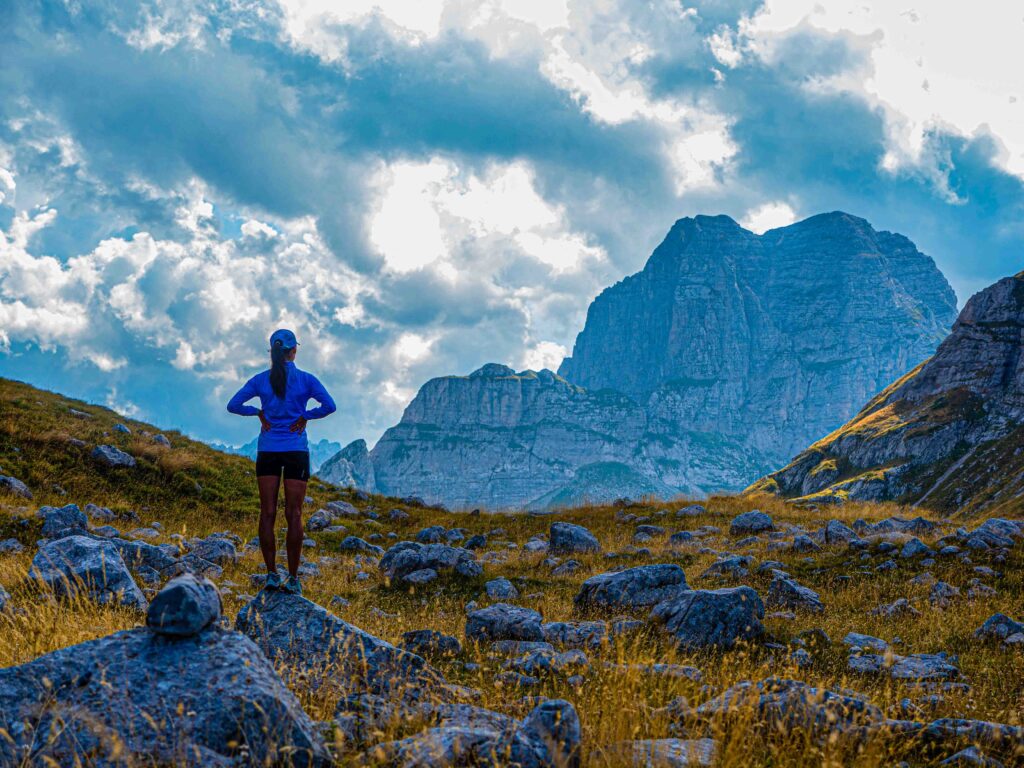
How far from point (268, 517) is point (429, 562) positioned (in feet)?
25.7

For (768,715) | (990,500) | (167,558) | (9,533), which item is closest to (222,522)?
(9,533)

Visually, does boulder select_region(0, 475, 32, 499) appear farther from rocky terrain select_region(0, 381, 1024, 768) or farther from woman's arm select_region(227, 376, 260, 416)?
woman's arm select_region(227, 376, 260, 416)

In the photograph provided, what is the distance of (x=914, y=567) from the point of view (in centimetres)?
1603

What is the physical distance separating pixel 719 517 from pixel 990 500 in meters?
95.7

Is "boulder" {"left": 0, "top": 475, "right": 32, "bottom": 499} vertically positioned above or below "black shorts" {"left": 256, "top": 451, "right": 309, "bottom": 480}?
below

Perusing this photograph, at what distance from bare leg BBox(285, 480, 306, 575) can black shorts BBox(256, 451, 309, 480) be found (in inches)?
5.3

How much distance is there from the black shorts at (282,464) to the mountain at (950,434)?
110624 mm

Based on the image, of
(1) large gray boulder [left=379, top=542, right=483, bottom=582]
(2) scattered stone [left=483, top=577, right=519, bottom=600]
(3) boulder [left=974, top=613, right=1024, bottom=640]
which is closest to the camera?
(3) boulder [left=974, top=613, right=1024, bottom=640]

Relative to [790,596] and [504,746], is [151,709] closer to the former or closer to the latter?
[504,746]

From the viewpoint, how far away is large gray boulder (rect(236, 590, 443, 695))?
6.13 m

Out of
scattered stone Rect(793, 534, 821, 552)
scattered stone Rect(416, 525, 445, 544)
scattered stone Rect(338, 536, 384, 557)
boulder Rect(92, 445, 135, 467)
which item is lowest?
scattered stone Rect(338, 536, 384, 557)

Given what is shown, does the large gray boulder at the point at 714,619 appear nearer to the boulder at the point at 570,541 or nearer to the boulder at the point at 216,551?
the boulder at the point at 570,541

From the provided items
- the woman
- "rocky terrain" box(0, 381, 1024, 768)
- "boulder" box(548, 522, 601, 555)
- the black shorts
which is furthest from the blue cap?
"boulder" box(548, 522, 601, 555)

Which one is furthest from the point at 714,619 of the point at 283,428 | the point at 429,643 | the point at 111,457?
the point at 111,457
